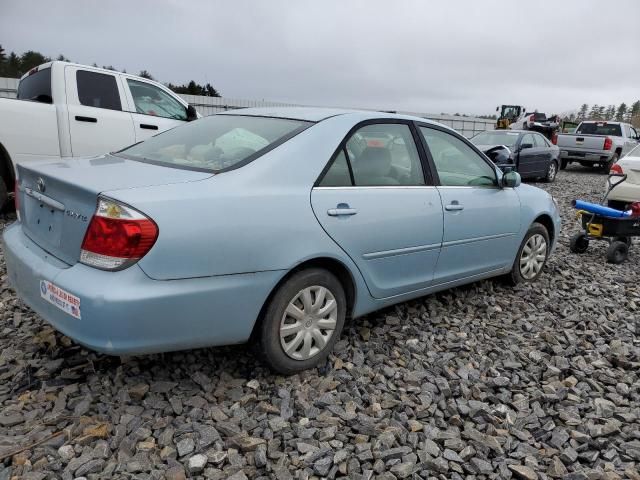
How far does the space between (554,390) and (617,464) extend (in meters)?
0.61

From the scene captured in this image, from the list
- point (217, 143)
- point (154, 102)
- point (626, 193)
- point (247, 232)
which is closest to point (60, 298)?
point (247, 232)

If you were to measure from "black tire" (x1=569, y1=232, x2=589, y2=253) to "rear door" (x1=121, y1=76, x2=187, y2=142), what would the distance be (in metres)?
5.00

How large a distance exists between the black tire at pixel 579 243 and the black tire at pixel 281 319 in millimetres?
4350

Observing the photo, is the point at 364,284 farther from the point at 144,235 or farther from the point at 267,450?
the point at 144,235

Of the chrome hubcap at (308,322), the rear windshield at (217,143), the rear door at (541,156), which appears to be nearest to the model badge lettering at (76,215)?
the rear windshield at (217,143)

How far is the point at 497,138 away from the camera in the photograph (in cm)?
1333

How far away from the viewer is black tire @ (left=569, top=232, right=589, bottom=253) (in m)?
6.18

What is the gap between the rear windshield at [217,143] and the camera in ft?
9.18

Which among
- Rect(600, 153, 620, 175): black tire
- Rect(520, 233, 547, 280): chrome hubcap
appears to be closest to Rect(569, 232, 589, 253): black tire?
Rect(520, 233, 547, 280): chrome hubcap

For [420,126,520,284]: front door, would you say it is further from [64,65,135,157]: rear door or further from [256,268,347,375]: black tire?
[64,65,135,157]: rear door

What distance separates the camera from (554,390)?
9.80 ft

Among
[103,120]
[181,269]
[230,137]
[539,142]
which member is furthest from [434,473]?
[539,142]

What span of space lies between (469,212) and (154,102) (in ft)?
16.0

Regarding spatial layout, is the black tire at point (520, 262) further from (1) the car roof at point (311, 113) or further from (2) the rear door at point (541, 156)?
(2) the rear door at point (541, 156)
